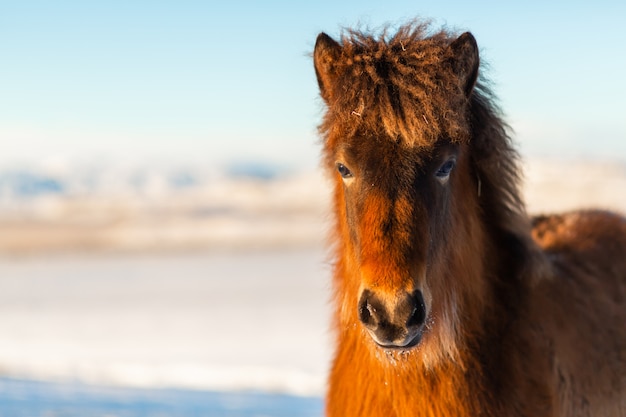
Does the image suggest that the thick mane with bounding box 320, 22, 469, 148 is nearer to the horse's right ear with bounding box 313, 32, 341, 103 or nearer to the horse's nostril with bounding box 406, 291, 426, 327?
the horse's right ear with bounding box 313, 32, 341, 103

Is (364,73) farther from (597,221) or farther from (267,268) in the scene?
(267,268)

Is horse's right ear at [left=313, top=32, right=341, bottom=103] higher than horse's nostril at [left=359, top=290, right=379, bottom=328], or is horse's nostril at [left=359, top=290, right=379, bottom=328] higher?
horse's right ear at [left=313, top=32, right=341, bottom=103]

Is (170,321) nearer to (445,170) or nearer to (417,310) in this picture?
(445,170)

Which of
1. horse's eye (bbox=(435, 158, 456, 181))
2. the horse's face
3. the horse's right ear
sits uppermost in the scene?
the horse's right ear

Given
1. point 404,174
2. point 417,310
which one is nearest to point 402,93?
point 404,174

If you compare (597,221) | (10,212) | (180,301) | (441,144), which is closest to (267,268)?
(180,301)

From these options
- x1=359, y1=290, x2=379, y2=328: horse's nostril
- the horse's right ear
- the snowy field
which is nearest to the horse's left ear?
the horse's right ear

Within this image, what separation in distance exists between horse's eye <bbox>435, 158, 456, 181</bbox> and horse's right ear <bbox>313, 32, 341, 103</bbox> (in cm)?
73

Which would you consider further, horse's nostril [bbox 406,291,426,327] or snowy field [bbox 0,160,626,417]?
snowy field [bbox 0,160,626,417]

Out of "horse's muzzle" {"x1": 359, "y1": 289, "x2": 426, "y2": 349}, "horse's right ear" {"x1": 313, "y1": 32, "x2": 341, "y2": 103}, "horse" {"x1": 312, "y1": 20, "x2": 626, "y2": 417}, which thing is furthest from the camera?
"horse's right ear" {"x1": 313, "y1": 32, "x2": 341, "y2": 103}

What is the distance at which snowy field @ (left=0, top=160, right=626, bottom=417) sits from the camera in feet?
34.0

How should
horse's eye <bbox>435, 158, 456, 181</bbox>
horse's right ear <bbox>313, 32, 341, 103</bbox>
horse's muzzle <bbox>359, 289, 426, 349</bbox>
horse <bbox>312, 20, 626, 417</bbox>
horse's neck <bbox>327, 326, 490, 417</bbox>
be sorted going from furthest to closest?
horse's right ear <bbox>313, 32, 341, 103</bbox> → horse's neck <bbox>327, 326, 490, 417</bbox> → horse's eye <bbox>435, 158, 456, 181</bbox> → horse <bbox>312, 20, 626, 417</bbox> → horse's muzzle <bbox>359, 289, 426, 349</bbox>

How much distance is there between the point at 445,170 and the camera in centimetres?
319

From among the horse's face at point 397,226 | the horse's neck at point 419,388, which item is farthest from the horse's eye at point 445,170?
the horse's neck at point 419,388
